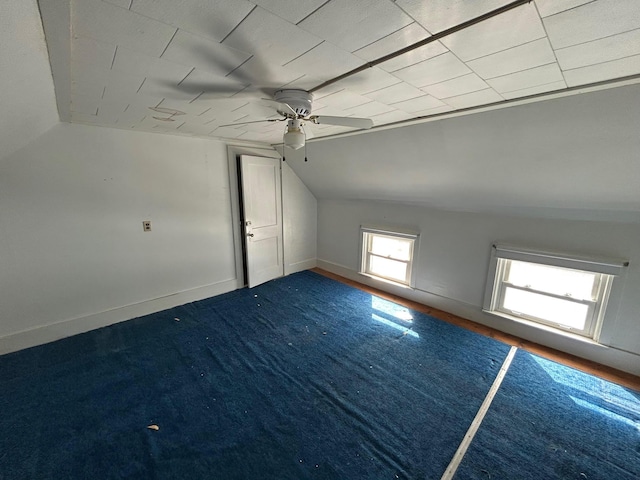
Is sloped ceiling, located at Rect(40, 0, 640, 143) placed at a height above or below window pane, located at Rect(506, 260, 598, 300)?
above

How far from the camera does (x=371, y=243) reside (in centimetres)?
416

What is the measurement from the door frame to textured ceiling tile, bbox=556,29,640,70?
3304mm

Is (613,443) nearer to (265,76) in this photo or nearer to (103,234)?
(265,76)

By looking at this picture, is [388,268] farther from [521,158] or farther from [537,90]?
[537,90]

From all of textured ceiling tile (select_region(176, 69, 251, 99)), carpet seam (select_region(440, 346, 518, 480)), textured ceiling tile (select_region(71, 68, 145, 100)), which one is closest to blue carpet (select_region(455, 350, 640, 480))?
carpet seam (select_region(440, 346, 518, 480))

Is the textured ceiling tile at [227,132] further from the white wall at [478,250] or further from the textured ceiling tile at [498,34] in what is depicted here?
the textured ceiling tile at [498,34]

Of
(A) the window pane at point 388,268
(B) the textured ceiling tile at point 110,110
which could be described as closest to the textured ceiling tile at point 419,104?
(B) the textured ceiling tile at point 110,110

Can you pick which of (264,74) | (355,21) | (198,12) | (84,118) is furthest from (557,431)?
(84,118)

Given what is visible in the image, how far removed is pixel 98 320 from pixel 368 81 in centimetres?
350

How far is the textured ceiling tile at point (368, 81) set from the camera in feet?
4.71

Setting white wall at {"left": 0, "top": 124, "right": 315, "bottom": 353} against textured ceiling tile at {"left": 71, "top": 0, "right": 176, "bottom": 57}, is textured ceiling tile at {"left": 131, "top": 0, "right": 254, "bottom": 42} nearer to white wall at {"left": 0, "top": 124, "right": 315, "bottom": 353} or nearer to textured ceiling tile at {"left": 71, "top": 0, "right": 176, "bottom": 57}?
textured ceiling tile at {"left": 71, "top": 0, "right": 176, "bottom": 57}

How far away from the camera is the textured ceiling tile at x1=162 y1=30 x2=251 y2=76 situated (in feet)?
3.73

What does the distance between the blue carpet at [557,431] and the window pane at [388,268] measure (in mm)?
1799

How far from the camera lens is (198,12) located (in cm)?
95
